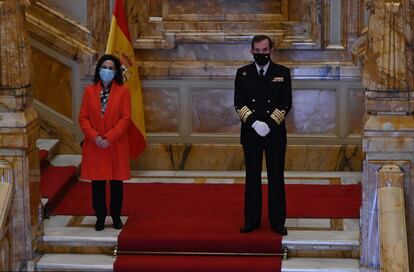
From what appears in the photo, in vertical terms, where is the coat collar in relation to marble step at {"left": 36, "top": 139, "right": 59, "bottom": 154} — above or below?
above

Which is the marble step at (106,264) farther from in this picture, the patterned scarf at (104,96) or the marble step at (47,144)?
the marble step at (47,144)

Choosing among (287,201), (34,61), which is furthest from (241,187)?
(34,61)

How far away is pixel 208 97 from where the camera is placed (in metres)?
12.4

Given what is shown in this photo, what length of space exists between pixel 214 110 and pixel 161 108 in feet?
1.81

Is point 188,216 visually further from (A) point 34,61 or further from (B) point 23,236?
(A) point 34,61

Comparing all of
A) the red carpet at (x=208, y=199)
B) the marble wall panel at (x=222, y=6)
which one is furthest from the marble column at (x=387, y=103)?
the marble wall panel at (x=222, y=6)

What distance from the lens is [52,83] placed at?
489 inches

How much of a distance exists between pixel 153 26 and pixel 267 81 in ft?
9.13

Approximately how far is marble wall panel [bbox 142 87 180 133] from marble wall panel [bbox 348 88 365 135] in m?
1.78

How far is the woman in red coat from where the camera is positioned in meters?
10.1

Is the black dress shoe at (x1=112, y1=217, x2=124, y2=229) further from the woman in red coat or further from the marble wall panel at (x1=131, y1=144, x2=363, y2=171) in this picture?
the marble wall panel at (x1=131, y1=144, x2=363, y2=171)

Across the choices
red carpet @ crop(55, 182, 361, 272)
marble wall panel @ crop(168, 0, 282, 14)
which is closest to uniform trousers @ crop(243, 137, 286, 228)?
red carpet @ crop(55, 182, 361, 272)

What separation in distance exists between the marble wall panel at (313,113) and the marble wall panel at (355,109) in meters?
0.16

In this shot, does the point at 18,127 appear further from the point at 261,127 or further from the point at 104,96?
the point at 261,127
